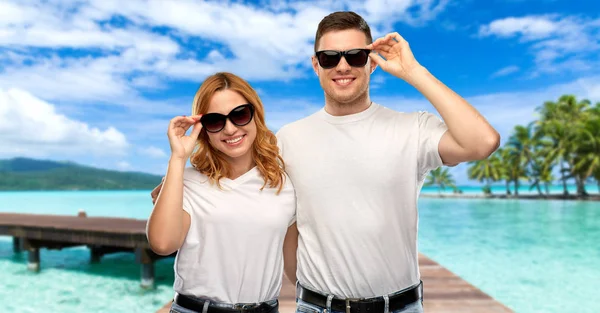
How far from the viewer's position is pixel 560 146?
4406 centimetres

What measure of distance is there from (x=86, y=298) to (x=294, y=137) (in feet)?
35.8

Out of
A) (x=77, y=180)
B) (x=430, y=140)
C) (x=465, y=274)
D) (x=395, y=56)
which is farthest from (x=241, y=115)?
(x=77, y=180)

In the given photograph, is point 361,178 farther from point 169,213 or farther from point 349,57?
point 169,213

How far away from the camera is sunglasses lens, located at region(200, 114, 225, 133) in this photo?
2189mm

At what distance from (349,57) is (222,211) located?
38.4 inches

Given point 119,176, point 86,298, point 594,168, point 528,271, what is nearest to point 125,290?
point 86,298

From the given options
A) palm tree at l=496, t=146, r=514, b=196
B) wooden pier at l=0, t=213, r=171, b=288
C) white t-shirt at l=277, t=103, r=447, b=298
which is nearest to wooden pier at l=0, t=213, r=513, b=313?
wooden pier at l=0, t=213, r=171, b=288

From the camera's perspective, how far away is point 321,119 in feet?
7.78

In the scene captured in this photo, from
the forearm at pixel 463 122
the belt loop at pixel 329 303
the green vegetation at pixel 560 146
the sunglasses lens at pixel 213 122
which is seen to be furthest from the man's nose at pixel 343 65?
the green vegetation at pixel 560 146

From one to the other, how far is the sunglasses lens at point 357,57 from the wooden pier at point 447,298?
3343mm

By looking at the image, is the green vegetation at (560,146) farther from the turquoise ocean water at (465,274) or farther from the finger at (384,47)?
the finger at (384,47)

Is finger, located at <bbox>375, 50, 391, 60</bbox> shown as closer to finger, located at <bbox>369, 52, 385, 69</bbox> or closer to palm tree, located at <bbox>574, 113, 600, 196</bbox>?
finger, located at <bbox>369, 52, 385, 69</bbox>

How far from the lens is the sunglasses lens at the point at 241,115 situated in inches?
86.7

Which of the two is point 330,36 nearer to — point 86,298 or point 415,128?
point 415,128
